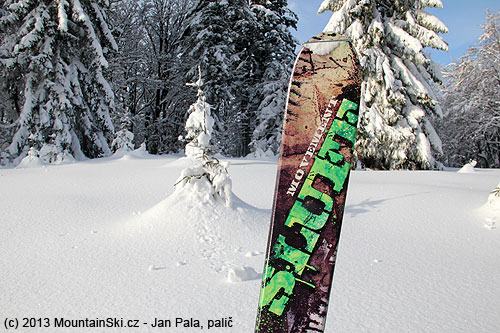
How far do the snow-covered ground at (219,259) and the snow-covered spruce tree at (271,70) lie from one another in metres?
11.8

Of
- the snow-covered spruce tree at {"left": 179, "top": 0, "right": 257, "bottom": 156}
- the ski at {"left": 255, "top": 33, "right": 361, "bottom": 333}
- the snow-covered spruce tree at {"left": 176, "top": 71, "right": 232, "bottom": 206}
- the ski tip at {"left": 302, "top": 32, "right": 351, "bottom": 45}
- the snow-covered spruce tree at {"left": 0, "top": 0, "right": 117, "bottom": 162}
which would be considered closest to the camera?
the ski at {"left": 255, "top": 33, "right": 361, "bottom": 333}

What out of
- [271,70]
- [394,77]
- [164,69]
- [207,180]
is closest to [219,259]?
[207,180]

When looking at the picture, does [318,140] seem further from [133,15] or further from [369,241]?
[133,15]

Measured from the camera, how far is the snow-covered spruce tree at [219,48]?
17.0 m

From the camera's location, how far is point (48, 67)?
10.3 m

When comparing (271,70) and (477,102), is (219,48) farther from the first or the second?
(477,102)

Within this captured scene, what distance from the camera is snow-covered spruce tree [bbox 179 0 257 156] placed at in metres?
17.0

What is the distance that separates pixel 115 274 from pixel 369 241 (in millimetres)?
3020

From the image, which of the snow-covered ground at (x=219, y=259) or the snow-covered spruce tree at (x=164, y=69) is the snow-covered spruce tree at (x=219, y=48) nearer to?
the snow-covered spruce tree at (x=164, y=69)

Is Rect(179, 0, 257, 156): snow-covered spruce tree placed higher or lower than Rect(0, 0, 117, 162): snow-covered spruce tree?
higher

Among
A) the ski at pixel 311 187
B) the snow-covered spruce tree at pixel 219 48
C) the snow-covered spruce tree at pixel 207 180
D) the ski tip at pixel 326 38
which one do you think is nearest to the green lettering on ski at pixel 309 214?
the ski at pixel 311 187

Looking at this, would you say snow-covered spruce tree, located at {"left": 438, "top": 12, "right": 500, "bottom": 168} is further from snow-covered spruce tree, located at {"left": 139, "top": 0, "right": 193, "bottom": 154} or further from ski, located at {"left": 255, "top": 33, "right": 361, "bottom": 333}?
ski, located at {"left": 255, "top": 33, "right": 361, "bottom": 333}

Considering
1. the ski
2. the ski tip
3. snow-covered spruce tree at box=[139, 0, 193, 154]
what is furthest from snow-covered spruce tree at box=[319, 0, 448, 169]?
snow-covered spruce tree at box=[139, 0, 193, 154]

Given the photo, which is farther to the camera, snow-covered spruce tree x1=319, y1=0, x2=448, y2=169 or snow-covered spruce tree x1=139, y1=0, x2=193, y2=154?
snow-covered spruce tree x1=139, y1=0, x2=193, y2=154
